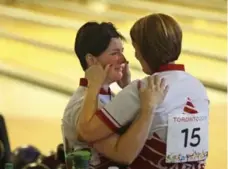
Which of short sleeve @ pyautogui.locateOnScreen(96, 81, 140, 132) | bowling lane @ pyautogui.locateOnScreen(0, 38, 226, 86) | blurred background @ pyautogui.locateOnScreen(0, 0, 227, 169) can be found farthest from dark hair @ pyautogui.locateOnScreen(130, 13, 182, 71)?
bowling lane @ pyautogui.locateOnScreen(0, 38, 226, 86)

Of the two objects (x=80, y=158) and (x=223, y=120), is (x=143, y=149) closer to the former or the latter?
(x=80, y=158)

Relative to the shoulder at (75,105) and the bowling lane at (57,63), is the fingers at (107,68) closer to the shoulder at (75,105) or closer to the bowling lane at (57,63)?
the shoulder at (75,105)

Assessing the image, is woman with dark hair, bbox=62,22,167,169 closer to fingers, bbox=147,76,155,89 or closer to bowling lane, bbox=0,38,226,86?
fingers, bbox=147,76,155,89

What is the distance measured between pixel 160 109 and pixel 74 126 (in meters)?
0.25

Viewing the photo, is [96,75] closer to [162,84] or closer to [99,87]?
[99,87]

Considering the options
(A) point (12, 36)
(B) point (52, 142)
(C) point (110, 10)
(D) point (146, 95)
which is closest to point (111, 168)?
(D) point (146, 95)

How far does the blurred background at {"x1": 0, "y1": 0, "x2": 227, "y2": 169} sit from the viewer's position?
2.94 meters

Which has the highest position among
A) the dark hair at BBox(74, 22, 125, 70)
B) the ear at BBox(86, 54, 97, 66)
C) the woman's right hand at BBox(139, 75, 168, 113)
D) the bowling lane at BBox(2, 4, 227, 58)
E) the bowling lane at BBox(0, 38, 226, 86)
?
the bowling lane at BBox(2, 4, 227, 58)

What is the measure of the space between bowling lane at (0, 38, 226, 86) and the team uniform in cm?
190

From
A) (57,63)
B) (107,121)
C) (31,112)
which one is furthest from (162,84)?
(57,63)

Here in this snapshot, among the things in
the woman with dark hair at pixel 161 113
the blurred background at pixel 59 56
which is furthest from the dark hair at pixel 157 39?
the blurred background at pixel 59 56

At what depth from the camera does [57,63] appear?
13.2 ft

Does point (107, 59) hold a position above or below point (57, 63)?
below

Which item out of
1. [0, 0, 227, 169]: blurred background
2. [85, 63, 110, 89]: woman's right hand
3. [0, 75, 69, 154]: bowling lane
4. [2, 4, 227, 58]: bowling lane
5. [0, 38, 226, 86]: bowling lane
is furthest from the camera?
[2, 4, 227, 58]: bowling lane
